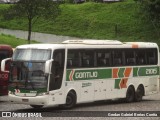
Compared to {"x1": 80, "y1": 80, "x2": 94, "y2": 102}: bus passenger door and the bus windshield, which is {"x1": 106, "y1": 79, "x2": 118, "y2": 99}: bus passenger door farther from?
the bus windshield

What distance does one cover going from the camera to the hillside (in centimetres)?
5630

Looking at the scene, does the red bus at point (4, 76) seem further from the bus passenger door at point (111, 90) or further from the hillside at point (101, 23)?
the hillside at point (101, 23)

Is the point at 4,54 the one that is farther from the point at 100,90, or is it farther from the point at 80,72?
the point at 100,90

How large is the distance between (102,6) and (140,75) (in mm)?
37791

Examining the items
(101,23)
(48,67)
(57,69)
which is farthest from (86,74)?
(101,23)

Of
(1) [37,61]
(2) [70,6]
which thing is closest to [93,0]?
(2) [70,6]

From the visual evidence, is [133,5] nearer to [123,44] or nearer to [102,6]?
[102,6]

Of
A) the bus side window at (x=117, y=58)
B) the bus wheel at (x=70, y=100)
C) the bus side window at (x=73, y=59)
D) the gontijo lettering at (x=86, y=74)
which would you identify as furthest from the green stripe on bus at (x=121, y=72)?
the bus wheel at (x=70, y=100)

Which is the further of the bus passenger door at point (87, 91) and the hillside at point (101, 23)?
the hillside at point (101, 23)

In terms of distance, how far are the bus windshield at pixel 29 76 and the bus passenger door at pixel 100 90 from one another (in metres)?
3.86

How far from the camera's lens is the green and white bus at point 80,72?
21344 mm

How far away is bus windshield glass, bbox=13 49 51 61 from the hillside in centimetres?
3275

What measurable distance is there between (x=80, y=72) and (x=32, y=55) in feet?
8.38

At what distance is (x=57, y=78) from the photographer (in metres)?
21.9
